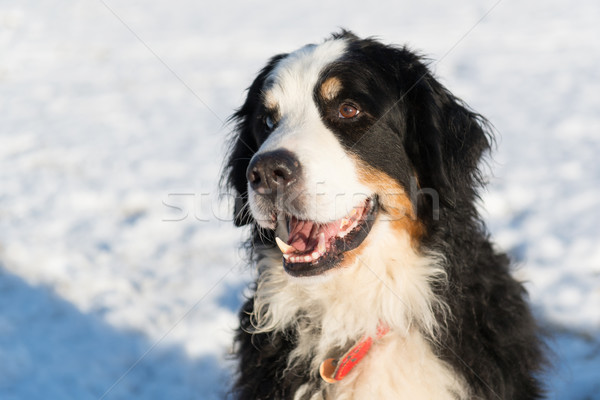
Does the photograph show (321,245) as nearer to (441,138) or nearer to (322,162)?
(322,162)

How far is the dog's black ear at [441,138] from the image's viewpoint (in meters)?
2.69

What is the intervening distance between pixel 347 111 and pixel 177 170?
160 inches

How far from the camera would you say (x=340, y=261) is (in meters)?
2.51

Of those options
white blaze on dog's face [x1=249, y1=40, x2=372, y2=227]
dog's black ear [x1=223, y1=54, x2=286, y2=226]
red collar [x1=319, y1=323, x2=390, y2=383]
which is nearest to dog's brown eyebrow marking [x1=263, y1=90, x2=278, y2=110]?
white blaze on dog's face [x1=249, y1=40, x2=372, y2=227]

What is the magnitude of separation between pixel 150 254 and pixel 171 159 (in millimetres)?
2053

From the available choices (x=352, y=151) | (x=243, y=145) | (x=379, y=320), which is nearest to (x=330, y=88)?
(x=352, y=151)

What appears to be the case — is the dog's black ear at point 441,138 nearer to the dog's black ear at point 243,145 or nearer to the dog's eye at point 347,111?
the dog's eye at point 347,111

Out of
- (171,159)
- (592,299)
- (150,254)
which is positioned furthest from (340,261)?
(171,159)

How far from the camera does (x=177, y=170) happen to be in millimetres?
6383

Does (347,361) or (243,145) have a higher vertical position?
(243,145)

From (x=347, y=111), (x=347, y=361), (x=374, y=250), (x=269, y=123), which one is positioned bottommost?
(x=347, y=361)

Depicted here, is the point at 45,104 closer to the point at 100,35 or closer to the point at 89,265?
the point at 100,35

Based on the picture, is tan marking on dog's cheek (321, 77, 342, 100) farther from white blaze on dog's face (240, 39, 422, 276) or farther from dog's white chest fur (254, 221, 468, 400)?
dog's white chest fur (254, 221, 468, 400)

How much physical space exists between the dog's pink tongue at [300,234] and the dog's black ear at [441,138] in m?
0.65
